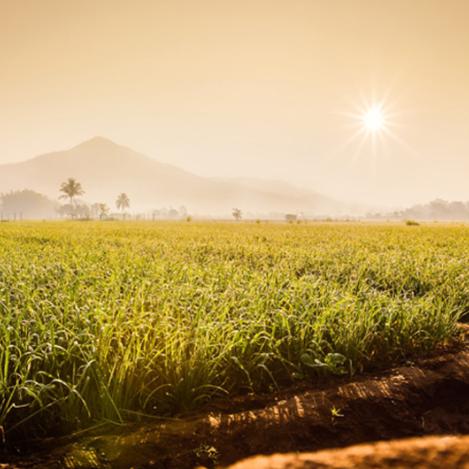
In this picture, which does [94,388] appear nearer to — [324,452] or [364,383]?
[324,452]

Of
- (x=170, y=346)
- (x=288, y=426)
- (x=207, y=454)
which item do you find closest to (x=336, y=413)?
(x=288, y=426)

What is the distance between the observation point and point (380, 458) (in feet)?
10.6

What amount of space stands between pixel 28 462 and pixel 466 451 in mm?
3451

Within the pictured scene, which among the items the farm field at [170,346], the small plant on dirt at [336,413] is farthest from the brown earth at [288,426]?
the farm field at [170,346]

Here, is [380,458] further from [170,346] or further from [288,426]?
[170,346]

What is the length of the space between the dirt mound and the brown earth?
47 millimetres

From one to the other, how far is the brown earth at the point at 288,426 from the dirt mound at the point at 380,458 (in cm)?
5

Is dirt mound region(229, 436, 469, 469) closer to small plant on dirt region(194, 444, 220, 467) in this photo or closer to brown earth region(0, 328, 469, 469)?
brown earth region(0, 328, 469, 469)

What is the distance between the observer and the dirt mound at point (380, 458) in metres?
3.13

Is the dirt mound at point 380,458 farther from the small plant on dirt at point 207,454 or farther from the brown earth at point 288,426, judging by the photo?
the small plant on dirt at point 207,454

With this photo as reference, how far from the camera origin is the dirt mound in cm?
313

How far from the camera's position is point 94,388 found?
12.3ft

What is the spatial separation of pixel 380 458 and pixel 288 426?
2.51 feet

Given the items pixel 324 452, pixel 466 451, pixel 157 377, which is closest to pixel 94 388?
pixel 157 377
